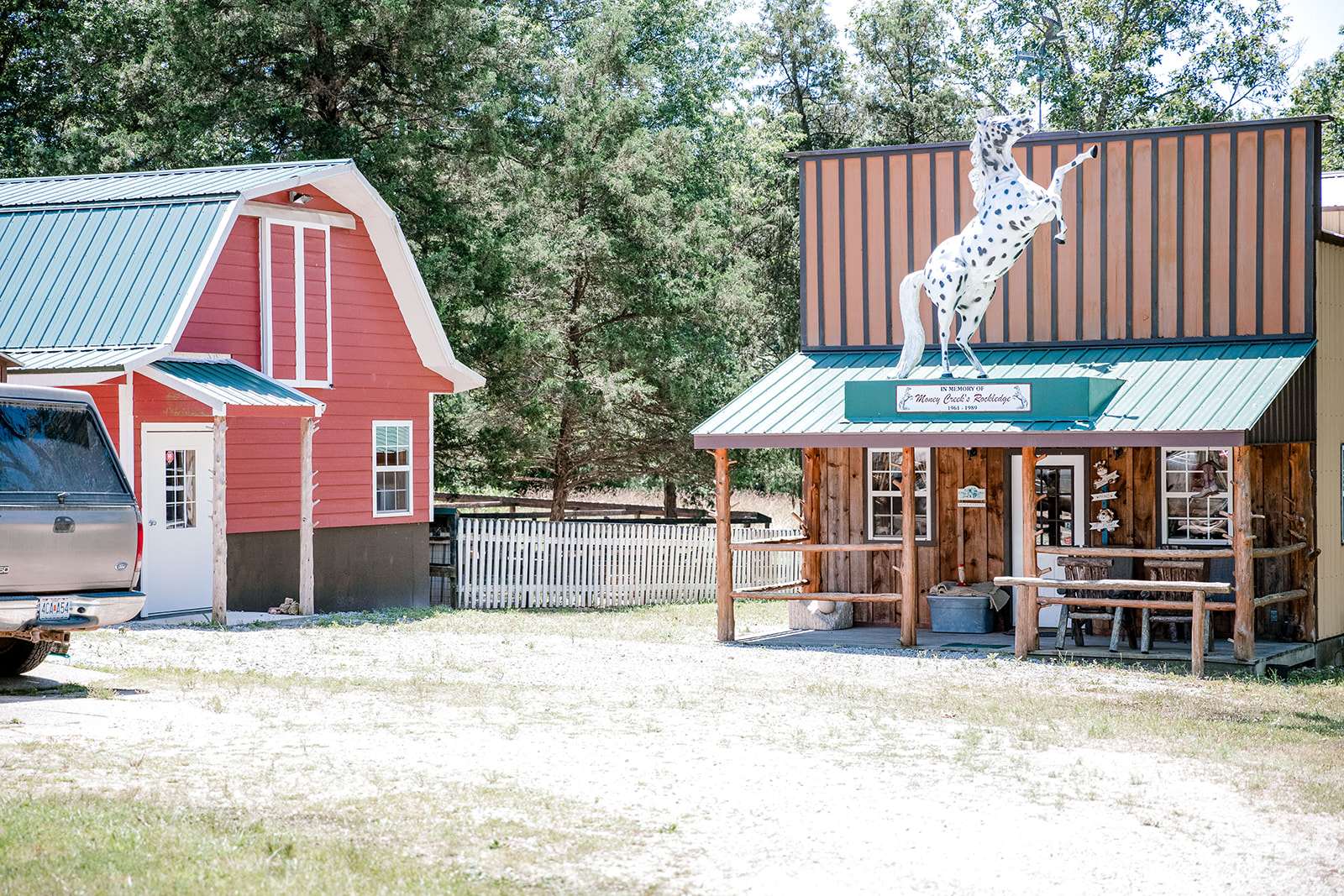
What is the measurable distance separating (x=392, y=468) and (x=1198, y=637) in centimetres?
1253

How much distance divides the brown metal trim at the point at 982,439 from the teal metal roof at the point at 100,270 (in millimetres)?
6981

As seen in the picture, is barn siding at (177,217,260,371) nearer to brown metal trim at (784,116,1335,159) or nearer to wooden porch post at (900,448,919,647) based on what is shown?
brown metal trim at (784,116,1335,159)

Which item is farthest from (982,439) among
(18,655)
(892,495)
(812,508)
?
(18,655)

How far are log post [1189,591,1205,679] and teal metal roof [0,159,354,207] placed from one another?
12434mm

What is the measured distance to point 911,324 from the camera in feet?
53.2

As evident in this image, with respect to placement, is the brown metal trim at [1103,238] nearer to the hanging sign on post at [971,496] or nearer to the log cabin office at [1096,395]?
the log cabin office at [1096,395]

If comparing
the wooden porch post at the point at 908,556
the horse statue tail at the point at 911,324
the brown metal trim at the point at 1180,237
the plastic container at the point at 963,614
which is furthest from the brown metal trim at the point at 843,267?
the brown metal trim at the point at 1180,237

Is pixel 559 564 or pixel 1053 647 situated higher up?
pixel 559 564

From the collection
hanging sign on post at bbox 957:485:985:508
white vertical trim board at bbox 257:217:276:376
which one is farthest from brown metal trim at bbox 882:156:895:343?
white vertical trim board at bbox 257:217:276:376

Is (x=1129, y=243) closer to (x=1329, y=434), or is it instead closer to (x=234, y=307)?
(x=1329, y=434)

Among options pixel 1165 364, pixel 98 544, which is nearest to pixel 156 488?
pixel 98 544

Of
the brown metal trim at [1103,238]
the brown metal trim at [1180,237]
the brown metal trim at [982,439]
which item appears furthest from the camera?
the brown metal trim at [1103,238]

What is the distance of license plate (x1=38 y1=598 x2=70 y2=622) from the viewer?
9.88 meters

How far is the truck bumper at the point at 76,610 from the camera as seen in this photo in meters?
9.75
